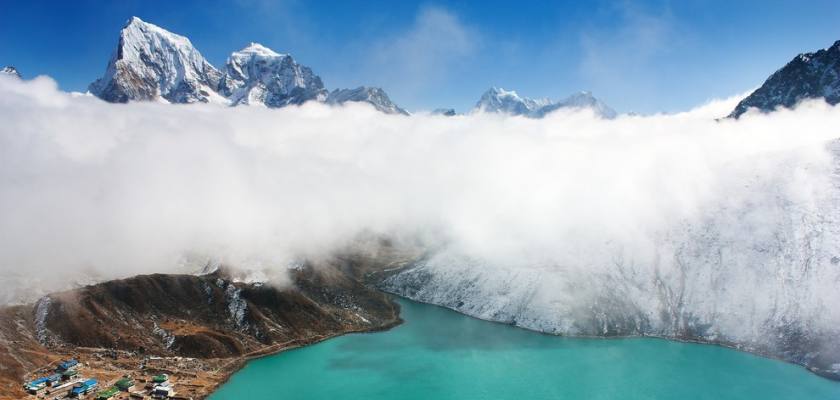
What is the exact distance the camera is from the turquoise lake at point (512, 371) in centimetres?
10006

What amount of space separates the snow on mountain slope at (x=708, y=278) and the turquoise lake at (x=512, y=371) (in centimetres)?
699

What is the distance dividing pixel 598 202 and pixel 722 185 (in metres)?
40.3

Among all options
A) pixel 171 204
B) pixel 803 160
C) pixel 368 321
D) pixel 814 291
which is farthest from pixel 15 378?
pixel 803 160

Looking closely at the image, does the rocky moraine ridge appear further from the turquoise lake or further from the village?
the turquoise lake

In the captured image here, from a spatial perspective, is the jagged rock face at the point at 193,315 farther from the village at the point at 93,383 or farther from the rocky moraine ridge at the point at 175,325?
the village at the point at 93,383

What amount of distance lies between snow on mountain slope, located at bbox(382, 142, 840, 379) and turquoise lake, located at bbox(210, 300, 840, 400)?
6.99 metres

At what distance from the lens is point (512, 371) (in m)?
111

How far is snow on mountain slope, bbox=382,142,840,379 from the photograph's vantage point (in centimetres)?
12456

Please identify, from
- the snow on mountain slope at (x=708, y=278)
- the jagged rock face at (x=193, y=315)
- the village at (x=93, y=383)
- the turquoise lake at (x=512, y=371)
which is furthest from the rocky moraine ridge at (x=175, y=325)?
the snow on mountain slope at (x=708, y=278)

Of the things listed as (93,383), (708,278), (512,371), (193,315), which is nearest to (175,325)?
(193,315)

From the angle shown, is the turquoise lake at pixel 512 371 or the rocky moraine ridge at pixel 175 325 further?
the rocky moraine ridge at pixel 175 325

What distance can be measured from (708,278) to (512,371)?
230ft

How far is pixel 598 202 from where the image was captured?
19388 centimetres

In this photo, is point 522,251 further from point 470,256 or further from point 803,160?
point 803,160
